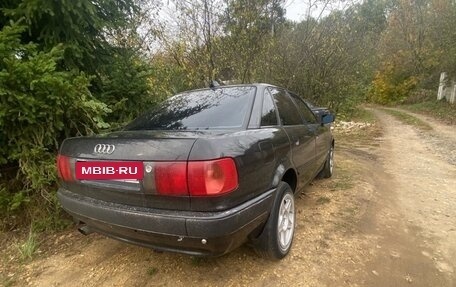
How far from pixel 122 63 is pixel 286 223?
3438 mm

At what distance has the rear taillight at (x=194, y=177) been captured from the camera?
1.93 m

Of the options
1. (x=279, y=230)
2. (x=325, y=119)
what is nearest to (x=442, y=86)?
(x=325, y=119)

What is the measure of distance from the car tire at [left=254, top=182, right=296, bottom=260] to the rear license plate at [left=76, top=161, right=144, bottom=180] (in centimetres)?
Answer: 109

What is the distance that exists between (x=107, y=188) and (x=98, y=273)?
36.0 inches

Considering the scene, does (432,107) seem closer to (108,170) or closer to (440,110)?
(440,110)

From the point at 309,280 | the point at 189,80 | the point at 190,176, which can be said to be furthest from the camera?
the point at 189,80

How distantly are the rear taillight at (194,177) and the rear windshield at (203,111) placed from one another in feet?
2.12

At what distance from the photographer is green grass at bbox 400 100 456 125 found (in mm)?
15045

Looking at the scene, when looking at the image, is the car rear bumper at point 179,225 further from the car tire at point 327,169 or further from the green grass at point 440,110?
the green grass at point 440,110

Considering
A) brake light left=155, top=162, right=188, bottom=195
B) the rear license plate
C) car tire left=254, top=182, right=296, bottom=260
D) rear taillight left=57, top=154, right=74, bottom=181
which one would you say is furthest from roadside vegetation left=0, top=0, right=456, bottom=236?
car tire left=254, top=182, right=296, bottom=260

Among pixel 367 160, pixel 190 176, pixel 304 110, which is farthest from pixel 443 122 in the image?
pixel 190 176

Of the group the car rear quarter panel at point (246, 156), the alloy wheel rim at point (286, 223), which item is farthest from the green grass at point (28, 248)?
the alloy wheel rim at point (286, 223)

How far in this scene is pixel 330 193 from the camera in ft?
14.5

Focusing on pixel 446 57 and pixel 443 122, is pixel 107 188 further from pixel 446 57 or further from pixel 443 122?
pixel 446 57
